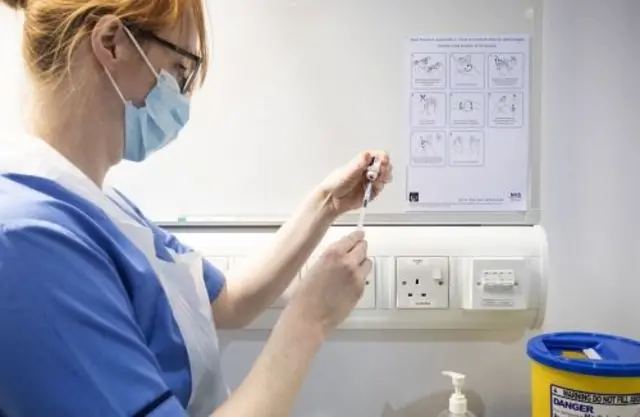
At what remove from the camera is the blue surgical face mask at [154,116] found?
2.61 feet

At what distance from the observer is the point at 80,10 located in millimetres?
725

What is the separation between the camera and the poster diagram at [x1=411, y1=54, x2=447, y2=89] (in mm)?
1140

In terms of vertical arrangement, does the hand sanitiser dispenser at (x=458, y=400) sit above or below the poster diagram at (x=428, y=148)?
below

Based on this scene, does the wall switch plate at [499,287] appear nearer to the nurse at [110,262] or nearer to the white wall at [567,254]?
the white wall at [567,254]

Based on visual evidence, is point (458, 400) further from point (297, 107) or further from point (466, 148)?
point (297, 107)

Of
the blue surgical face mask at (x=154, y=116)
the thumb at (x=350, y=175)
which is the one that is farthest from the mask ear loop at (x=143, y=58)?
the thumb at (x=350, y=175)

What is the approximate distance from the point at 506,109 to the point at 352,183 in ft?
1.11

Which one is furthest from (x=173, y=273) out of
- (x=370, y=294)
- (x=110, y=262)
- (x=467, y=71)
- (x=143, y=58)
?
(x=467, y=71)

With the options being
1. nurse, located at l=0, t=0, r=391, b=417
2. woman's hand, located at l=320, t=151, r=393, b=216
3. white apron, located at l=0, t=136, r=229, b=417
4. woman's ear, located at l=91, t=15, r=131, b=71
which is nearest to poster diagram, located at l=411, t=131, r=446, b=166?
woman's hand, located at l=320, t=151, r=393, b=216

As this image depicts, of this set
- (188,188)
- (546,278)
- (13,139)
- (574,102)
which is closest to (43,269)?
(13,139)

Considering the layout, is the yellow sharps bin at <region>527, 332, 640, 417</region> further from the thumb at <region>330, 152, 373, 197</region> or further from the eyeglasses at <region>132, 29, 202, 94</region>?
the eyeglasses at <region>132, 29, 202, 94</region>

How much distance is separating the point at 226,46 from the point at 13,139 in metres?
0.51

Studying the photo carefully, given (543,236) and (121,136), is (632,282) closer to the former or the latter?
(543,236)

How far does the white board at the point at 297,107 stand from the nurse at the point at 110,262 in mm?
249
